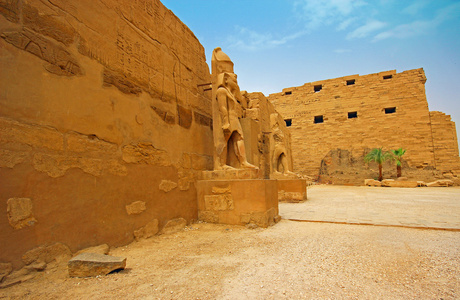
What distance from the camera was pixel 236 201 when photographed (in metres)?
3.82

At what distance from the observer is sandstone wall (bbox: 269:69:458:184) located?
18422 millimetres

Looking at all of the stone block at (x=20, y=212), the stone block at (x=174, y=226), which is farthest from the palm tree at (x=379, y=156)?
the stone block at (x=20, y=212)

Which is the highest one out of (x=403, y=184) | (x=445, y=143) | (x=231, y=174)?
(x=445, y=143)

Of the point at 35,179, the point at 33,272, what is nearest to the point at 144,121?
the point at 35,179

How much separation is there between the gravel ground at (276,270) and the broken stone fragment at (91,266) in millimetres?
54

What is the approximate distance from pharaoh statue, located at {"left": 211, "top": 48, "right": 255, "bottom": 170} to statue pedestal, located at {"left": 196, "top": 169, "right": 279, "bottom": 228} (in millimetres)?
392

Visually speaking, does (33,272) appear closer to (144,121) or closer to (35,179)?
(35,179)

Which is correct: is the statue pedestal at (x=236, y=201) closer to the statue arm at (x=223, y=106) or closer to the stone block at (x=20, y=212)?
the statue arm at (x=223, y=106)

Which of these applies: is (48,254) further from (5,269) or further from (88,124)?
(88,124)

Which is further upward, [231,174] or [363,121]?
[363,121]

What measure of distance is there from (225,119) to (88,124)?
2.33 metres

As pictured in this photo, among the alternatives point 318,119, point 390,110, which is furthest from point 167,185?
point 390,110

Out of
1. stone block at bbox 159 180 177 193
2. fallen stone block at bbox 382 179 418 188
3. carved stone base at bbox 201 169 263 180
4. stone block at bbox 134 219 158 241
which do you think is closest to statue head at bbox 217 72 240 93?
carved stone base at bbox 201 169 263 180

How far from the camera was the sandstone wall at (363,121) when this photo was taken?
60.4 ft
